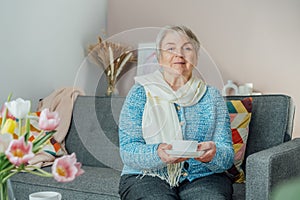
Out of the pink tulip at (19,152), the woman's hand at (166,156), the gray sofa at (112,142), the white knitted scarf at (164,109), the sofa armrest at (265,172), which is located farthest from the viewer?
the gray sofa at (112,142)

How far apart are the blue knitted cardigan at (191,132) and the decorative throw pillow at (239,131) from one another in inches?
Result: 10.3

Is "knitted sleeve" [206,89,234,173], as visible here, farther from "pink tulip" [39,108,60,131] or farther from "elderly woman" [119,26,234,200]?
"pink tulip" [39,108,60,131]

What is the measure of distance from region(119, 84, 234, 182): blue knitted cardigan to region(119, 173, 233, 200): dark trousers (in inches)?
1.4

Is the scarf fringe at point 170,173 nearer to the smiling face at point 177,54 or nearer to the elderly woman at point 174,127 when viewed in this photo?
the elderly woman at point 174,127

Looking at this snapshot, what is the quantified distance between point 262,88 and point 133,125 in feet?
5.52

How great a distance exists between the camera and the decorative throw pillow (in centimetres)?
193

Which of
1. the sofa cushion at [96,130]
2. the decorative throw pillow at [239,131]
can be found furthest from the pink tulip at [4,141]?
the decorative throw pillow at [239,131]

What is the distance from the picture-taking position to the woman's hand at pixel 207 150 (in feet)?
5.15

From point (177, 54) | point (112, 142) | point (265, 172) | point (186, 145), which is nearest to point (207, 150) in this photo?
point (186, 145)

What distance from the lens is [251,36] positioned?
3164 mm

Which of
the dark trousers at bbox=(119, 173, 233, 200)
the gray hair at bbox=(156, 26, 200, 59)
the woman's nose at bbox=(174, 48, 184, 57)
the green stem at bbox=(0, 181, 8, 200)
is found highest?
the gray hair at bbox=(156, 26, 200, 59)

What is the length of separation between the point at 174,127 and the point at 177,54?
0.88ft

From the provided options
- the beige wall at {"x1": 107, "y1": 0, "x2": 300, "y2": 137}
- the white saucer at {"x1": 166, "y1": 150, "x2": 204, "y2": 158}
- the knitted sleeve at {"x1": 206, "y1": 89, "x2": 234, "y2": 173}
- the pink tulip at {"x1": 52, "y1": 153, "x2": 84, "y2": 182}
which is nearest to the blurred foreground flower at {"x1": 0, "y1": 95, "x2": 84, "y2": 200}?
the pink tulip at {"x1": 52, "y1": 153, "x2": 84, "y2": 182}

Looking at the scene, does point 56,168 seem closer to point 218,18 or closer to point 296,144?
point 296,144
